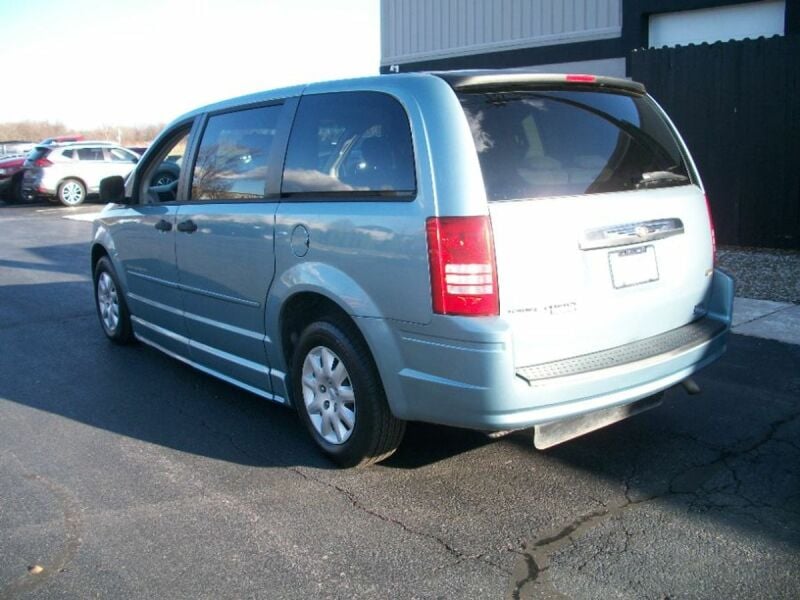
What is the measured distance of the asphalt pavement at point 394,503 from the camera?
3281 mm

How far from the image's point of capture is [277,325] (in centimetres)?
455

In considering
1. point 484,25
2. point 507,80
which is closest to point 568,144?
point 507,80

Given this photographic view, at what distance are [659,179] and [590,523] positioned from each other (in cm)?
174

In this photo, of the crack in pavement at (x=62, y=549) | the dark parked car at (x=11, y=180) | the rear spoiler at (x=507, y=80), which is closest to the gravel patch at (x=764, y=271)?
the rear spoiler at (x=507, y=80)

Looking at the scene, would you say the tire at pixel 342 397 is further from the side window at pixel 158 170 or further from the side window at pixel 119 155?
the side window at pixel 119 155

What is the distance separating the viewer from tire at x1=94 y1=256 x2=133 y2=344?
669 centimetres

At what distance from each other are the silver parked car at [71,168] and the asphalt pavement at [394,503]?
58.0 ft

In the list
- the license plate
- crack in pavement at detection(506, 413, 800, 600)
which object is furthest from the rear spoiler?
crack in pavement at detection(506, 413, 800, 600)

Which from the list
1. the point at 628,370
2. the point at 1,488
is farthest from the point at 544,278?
the point at 1,488

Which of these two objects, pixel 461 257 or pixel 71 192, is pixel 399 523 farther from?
pixel 71 192

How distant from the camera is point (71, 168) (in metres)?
22.2

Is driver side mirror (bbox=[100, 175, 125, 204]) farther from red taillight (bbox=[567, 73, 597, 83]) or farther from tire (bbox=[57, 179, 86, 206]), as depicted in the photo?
tire (bbox=[57, 179, 86, 206])

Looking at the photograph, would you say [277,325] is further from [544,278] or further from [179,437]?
[544,278]

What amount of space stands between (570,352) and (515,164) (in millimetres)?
868
